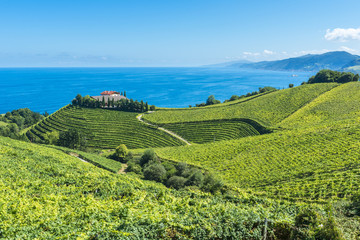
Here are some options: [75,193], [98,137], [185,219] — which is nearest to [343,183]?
[185,219]

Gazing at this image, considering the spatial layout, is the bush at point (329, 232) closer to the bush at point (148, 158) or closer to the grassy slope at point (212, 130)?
the bush at point (148, 158)

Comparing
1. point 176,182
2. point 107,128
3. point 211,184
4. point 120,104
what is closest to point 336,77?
point 211,184

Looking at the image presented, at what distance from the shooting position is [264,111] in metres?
74.2

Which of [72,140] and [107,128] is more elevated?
[107,128]

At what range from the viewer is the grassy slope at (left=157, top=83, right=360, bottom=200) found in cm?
2541

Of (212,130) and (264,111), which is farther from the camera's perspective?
(264,111)

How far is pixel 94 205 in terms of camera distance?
14031 mm

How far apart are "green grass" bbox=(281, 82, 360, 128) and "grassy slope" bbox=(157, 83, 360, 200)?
0.47 m

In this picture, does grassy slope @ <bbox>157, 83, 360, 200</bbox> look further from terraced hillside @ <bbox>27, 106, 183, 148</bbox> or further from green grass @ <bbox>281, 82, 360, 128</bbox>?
terraced hillside @ <bbox>27, 106, 183, 148</bbox>

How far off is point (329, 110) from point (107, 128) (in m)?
76.4

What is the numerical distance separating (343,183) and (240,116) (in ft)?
163

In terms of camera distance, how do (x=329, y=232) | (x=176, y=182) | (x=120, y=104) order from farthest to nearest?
(x=120, y=104) < (x=176, y=182) < (x=329, y=232)

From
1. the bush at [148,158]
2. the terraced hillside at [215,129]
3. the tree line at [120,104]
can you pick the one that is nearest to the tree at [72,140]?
the terraced hillside at [215,129]

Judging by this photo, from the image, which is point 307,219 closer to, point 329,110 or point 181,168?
point 181,168
